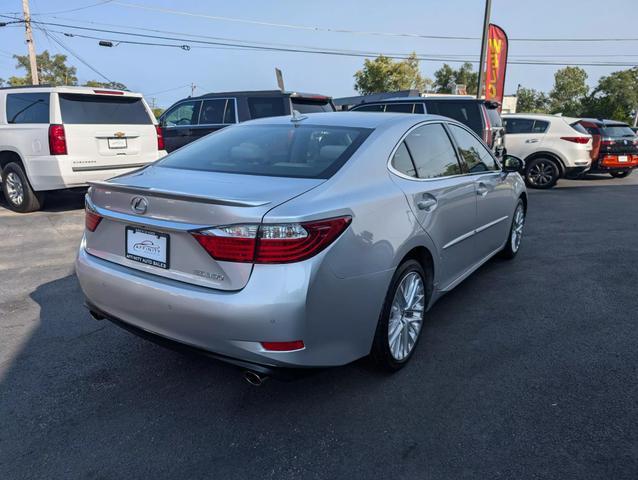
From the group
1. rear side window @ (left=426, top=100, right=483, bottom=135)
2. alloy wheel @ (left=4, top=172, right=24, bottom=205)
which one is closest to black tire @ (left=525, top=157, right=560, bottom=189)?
rear side window @ (left=426, top=100, right=483, bottom=135)

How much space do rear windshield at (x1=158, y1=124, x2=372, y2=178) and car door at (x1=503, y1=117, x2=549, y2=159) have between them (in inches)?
390

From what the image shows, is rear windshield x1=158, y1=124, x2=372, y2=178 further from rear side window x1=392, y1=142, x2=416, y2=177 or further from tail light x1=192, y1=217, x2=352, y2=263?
tail light x1=192, y1=217, x2=352, y2=263

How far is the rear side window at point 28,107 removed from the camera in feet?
23.5

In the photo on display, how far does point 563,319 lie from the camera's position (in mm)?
3840

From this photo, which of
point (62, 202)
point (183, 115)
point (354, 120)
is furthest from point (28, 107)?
point (354, 120)

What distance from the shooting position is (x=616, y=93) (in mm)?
67125

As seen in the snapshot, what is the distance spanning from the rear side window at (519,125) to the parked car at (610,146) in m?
1.53

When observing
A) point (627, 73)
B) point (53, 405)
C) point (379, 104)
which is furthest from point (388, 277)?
point (627, 73)

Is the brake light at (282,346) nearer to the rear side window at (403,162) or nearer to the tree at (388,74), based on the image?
the rear side window at (403,162)

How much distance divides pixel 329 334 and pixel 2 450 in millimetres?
1645

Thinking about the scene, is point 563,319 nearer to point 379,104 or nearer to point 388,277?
point 388,277

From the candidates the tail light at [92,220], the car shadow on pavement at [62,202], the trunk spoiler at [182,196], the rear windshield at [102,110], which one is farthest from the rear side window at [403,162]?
the car shadow on pavement at [62,202]

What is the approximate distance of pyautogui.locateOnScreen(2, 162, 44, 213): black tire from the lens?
750 cm

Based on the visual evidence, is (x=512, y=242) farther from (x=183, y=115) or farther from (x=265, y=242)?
(x=183, y=115)
